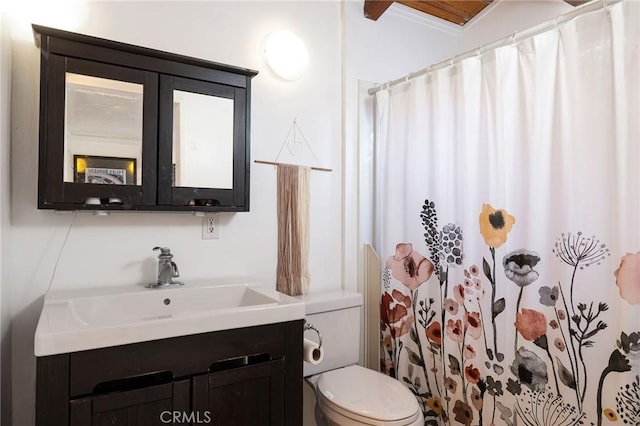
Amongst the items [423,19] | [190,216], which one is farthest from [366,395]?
[423,19]

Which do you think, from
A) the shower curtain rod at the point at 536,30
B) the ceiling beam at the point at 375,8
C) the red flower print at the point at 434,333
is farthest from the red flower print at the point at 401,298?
the ceiling beam at the point at 375,8

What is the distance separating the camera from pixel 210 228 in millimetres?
1754

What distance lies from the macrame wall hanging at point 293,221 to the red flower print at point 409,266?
491mm

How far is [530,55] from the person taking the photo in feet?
4.91

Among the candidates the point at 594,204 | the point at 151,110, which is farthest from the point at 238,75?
the point at 594,204

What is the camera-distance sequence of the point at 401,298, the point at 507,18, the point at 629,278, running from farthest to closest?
the point at 507,18
the point at 401,298
the point at 629,278

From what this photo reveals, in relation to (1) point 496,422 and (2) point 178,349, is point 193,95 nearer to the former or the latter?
(2) point 178,349

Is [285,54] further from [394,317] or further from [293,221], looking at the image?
[394,317]

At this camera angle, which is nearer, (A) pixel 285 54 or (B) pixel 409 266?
(A) pixel 285 54

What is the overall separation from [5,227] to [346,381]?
144cm

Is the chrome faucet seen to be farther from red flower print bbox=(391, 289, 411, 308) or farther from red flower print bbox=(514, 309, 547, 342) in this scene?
red flower print bbox=(514, 309, 547, 342)

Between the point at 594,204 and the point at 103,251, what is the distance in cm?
184

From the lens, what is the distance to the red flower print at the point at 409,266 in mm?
1950

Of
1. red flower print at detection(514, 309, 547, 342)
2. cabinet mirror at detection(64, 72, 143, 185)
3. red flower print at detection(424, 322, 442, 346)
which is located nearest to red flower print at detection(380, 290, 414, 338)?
red flower print at detection(424, 322, 442, 346)
